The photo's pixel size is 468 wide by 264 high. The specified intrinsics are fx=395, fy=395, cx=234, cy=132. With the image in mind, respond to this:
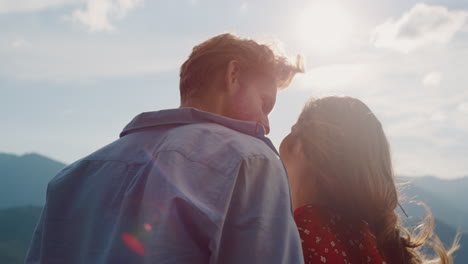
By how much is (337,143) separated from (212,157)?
1.70 m

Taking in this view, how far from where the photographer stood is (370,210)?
Answer: 299 cm

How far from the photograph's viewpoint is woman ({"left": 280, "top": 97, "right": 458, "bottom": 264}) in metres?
2.80

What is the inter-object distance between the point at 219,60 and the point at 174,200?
1333 millimetres

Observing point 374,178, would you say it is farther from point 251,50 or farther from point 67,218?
point 67,218

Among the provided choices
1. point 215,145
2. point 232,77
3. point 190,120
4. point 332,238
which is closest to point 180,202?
point 215,145

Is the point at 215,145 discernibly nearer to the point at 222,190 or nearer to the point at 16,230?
the point at 222,190

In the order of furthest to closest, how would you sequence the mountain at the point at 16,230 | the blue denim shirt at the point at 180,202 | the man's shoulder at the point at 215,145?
the mountain at the point at 16,230 → the man's shoulder at the point at 215,145 → the blue denim shirt at the point at 180,202

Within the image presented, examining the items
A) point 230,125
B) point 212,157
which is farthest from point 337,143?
point 212,157

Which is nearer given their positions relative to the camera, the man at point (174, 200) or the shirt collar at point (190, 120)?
the man at point (174, 200)

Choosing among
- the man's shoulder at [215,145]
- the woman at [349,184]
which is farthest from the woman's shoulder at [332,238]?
the man's shoulder at [215,145]

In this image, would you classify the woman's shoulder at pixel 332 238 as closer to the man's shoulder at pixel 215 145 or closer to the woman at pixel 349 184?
the woman at pixel 349 184

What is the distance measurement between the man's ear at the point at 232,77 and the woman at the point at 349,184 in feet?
2.89

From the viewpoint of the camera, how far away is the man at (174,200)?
148cm

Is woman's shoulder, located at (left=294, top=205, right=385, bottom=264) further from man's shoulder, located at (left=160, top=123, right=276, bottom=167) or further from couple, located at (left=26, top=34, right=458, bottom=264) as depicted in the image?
man's shoulder, located at (left=160, top=123, right=276, bottom=167)
